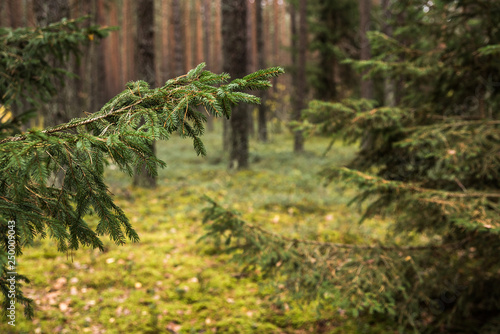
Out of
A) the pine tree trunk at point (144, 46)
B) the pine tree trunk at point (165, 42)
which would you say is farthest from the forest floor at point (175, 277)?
the pine tree trunk at point (165, 42)

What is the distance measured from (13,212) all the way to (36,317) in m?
3.16

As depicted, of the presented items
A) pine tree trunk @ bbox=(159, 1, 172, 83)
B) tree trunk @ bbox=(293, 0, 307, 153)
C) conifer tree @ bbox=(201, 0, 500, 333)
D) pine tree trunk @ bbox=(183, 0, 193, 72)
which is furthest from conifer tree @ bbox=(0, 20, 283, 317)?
pine tree trunk @ bbox=(183, 0, 193, 72)

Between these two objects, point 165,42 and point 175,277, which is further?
point 165,42

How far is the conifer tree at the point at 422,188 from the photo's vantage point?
3.22 meters

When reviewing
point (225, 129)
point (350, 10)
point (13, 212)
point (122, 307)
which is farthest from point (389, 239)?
point (350, 10)

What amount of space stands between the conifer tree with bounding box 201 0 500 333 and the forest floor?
1.65 ft

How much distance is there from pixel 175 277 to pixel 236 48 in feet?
23.1

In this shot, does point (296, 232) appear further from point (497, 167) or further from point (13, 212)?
point (13, 212)

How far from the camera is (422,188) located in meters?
3.25

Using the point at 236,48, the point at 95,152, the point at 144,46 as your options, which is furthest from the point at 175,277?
the point at 236,48

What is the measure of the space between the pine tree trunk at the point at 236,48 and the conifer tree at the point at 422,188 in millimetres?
6207

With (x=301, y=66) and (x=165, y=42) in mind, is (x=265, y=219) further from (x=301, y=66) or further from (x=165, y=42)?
(x=165, y=42)

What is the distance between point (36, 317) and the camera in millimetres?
3842

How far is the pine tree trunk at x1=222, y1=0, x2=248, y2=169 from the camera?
32.3 feet
